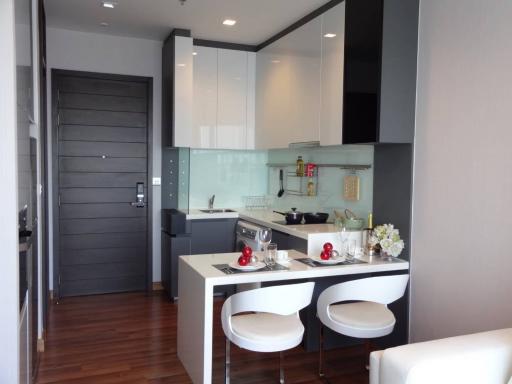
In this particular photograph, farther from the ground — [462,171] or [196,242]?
[462,171]

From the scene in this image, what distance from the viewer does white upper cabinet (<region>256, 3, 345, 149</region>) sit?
3516 millimetres

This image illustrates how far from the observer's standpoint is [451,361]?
167 cm

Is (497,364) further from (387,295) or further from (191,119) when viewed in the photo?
(191,119)

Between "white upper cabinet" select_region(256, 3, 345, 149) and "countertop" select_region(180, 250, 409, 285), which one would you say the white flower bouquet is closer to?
"countertop" select_region(180, 250, 409, 285)

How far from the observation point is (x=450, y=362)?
65.8 inches

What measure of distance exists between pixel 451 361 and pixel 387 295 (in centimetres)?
107

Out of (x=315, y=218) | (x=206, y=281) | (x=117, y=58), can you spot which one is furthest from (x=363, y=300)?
(x=117, y=58)

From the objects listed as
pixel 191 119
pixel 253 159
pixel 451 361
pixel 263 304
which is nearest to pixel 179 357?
pixel 263 304

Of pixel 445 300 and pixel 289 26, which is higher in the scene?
pixel 289 26

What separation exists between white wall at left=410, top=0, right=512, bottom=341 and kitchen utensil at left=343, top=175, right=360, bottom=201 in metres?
0.71

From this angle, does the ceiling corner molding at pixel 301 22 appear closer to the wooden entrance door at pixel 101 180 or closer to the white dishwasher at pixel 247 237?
the wooden entrance door at pixel 101 180

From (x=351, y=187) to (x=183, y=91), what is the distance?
1904 mm

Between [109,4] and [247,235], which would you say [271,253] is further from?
[109,4]

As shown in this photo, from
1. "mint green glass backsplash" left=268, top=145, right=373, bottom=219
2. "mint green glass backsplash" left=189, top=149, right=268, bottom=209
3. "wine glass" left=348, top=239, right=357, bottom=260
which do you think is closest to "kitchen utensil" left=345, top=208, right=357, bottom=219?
"mint green glass backsplash" left=268, top=145, right=373, bottom=219
